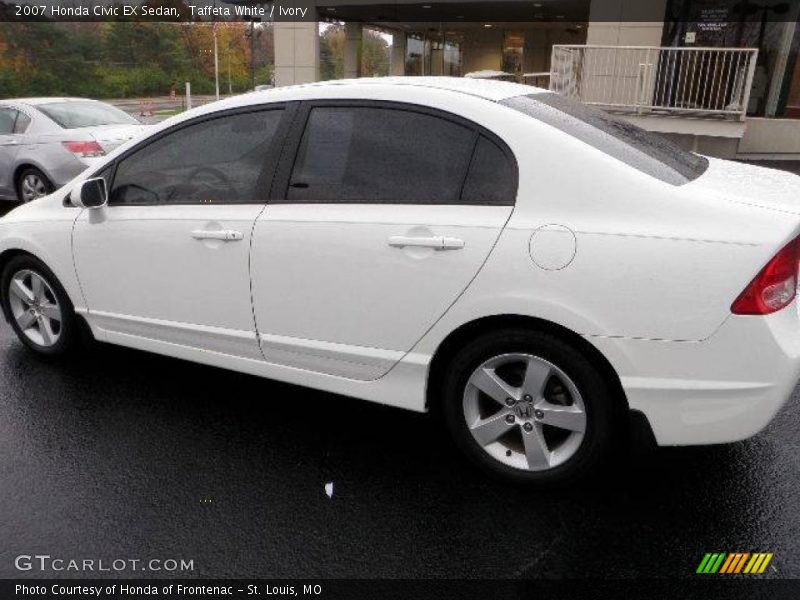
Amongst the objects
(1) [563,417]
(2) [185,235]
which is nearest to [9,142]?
(2) [185,235]

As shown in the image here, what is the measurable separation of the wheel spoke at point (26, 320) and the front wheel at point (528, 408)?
280 centimetres

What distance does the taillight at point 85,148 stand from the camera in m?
8.92

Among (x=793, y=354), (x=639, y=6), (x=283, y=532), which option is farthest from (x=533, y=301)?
(x=639, y=6)

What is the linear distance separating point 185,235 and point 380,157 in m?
1.06

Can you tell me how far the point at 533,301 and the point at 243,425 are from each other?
1.69 meters

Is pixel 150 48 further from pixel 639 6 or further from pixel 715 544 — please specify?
pixel 715 544

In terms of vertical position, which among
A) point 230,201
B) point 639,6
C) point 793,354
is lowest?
point 793,354

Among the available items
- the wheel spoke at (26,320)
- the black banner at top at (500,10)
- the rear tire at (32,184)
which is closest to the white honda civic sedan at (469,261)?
the wheel spoke at (26,320)

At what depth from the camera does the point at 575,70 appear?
1391 cm

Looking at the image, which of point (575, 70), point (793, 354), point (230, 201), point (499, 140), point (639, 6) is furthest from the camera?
point (639, 6)

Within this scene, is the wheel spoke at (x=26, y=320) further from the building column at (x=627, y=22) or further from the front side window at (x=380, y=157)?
the building column at (x=627, y=22)

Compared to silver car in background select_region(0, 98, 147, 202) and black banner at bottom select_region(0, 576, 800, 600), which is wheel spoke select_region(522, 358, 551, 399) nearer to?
black banner at bottom select_region(0, 576, 800, 600)

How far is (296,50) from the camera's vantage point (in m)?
20.1

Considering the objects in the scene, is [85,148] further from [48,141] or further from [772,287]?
[772,287]
